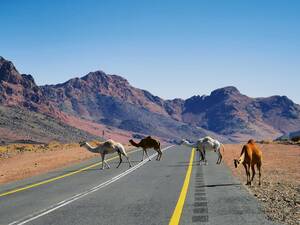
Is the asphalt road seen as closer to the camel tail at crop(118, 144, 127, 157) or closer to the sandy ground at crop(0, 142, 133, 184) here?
the camel tail at crop(118, 144, 127, 157)

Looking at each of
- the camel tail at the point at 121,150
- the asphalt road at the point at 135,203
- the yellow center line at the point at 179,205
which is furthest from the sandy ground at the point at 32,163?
the yellow center line at the point at 179,205

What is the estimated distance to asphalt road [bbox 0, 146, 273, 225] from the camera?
9.74 meters

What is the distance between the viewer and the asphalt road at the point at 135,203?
9742mm

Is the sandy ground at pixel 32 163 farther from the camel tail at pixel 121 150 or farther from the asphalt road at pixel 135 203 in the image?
the asphalt road at pixel 135 203

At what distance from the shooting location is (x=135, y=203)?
39.7 ft

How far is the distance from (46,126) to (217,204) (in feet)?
483

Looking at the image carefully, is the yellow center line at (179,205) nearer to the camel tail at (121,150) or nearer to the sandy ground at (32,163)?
the camel tail at (121,150)

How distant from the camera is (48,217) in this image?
1043 cm

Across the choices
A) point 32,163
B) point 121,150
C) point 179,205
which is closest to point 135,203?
point 179,205

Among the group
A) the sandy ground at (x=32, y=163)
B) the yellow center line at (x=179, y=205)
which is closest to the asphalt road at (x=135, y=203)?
the yellow center line at (x=179, y=205)

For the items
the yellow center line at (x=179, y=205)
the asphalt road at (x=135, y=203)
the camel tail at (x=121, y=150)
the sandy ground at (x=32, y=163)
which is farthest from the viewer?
the sandy ground at (x=32, y=163)

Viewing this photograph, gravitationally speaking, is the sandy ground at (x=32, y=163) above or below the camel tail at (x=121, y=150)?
below

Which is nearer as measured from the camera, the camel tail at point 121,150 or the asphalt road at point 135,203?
the asphalt road at point 135,203

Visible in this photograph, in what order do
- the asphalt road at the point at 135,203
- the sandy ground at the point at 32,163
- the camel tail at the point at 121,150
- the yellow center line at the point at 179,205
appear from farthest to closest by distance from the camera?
the sandy ground at the point at 32,163 → the camel tail at the point at 121,150 → the asphalt road at the point at 135,203 → the yellow center line at the point at 179,205
